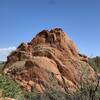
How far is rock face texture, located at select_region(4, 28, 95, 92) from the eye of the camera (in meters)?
37.9

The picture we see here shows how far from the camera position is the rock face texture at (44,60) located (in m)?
37.9

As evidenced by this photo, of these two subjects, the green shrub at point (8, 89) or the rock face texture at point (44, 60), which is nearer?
the green shrub at point (8, 89)

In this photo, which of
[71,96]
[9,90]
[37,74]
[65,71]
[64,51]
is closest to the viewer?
[71,96]

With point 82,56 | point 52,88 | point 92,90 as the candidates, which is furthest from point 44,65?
point 92,90

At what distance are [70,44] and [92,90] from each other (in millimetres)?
30162

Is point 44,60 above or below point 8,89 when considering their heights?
above

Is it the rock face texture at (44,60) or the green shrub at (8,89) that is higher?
the rock face texture at (44,60)

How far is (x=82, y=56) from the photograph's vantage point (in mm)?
46875

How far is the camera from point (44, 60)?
40.2 m

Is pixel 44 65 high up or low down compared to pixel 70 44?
down

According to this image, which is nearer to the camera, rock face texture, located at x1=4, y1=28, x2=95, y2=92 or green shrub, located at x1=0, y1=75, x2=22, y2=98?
green shrub, located at x1=0, y1=75, x2=22, y2=98

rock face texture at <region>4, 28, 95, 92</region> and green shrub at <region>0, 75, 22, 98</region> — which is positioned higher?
rock face texture at <region>4, 28, 95, 92</region>

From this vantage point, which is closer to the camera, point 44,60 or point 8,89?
point 8,89

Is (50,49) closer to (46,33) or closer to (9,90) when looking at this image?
(46,33)
